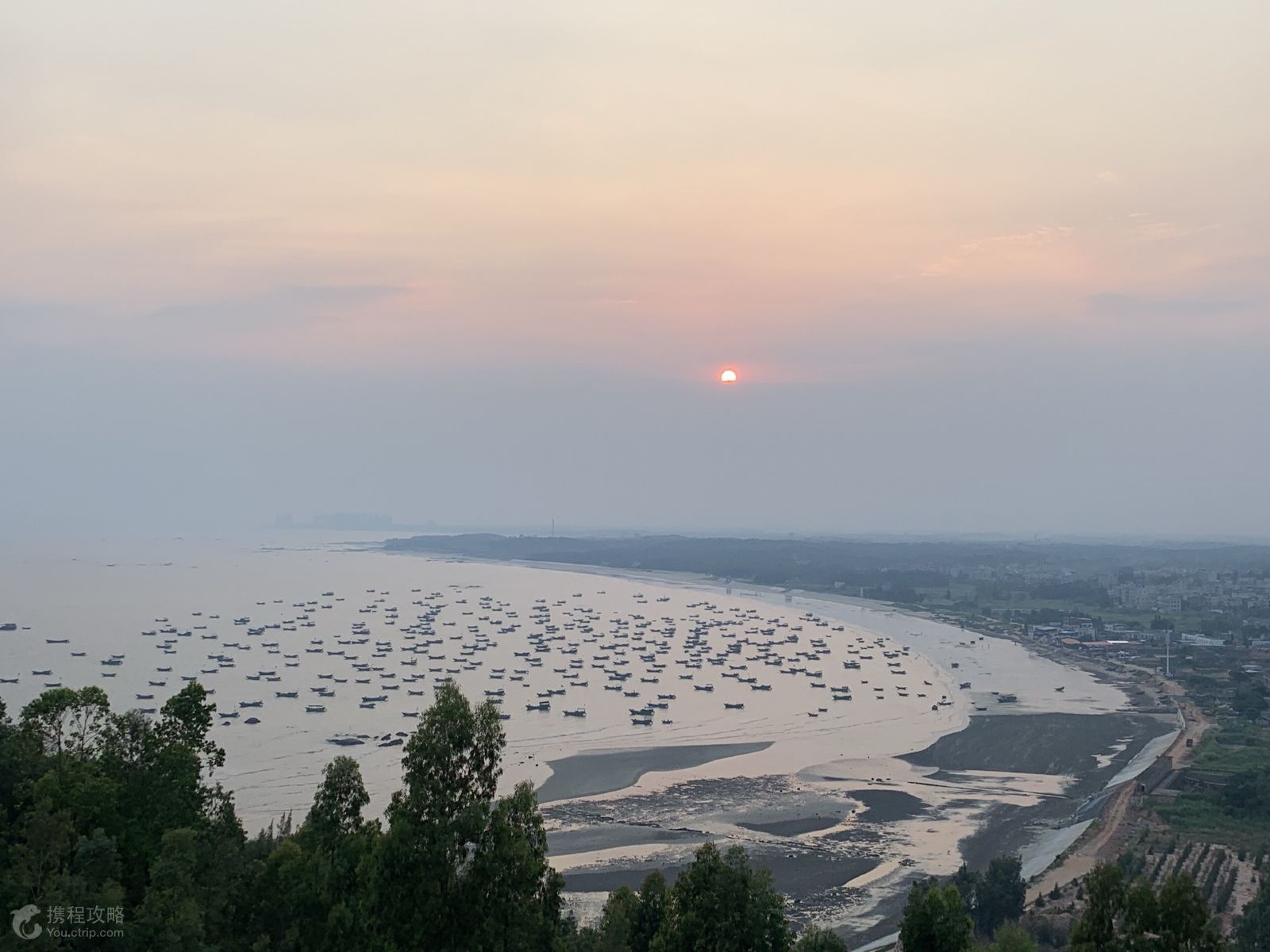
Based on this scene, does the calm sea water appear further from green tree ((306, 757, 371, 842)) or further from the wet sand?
green tree ((306, 757, 371, 842))

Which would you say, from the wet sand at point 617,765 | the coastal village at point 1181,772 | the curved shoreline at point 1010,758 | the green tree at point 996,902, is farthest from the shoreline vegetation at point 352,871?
the wet sand at point 617,765

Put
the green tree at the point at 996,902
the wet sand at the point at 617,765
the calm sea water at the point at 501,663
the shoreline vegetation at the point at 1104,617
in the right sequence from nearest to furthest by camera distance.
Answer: the green tree at the point at 996,902 < the shoreline vegetation at the point at 1104,617 < the wet sand at the point at 617,765 < the calm sea water at the point at 501,663

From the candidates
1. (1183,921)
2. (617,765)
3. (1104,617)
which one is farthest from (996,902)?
(1104,617)

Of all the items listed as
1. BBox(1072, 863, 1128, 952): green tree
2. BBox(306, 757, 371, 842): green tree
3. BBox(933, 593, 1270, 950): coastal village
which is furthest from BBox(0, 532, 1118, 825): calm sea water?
BBox(1072, 863, 1128, 952): green tree

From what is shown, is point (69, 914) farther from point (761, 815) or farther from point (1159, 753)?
point (1159, 753)

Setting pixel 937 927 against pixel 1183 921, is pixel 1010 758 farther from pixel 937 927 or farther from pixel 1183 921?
pixel 1183 921

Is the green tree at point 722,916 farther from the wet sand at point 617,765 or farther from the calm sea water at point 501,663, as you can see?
the wet sand at point 617,765
